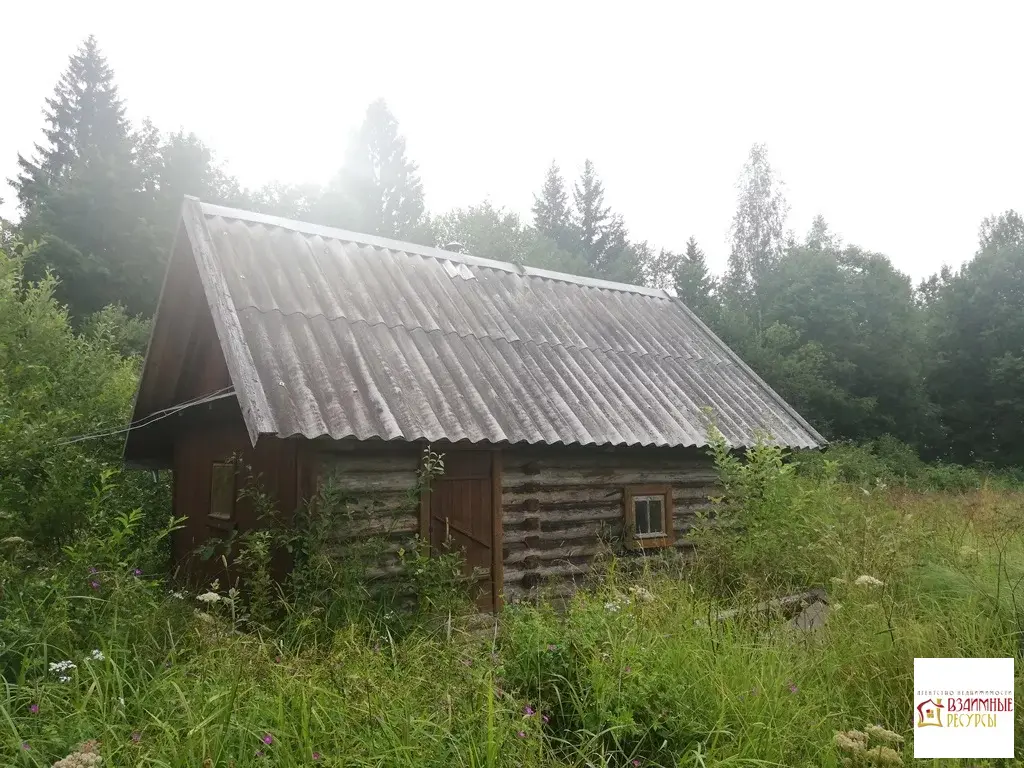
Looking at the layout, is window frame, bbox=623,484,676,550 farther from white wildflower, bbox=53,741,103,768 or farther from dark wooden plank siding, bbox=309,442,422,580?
white wildflower, bbox=53,741,103,768

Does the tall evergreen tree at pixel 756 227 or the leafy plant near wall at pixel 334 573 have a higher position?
the tall evergreen tree at pixel 756 227

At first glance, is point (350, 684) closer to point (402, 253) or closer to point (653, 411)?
point (653, 411)

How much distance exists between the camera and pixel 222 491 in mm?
8742

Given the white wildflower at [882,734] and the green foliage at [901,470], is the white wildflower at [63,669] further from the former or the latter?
the green foliage at [901,470]

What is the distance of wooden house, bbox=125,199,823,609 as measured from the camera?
6.94 m

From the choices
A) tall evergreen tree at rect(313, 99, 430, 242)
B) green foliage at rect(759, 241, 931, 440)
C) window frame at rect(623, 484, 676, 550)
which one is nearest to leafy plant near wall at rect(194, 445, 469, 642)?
window frame at rect(623, 484, 676, 550)

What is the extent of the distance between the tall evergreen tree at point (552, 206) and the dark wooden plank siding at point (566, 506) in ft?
120

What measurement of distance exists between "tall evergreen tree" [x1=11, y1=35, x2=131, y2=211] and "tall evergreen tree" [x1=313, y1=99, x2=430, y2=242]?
10464 mm

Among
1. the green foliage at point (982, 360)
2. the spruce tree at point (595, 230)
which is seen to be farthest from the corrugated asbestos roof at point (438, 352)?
the spruce tree at point (595, 230)

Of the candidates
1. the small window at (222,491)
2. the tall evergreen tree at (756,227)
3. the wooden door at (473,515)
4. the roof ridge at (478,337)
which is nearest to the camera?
the wooden door at (473,515)

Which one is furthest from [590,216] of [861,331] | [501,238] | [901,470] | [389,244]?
[389,244]

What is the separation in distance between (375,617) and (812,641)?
3562 mm

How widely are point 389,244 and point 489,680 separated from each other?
818 centimetres

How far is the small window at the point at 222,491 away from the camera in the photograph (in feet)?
27.5
